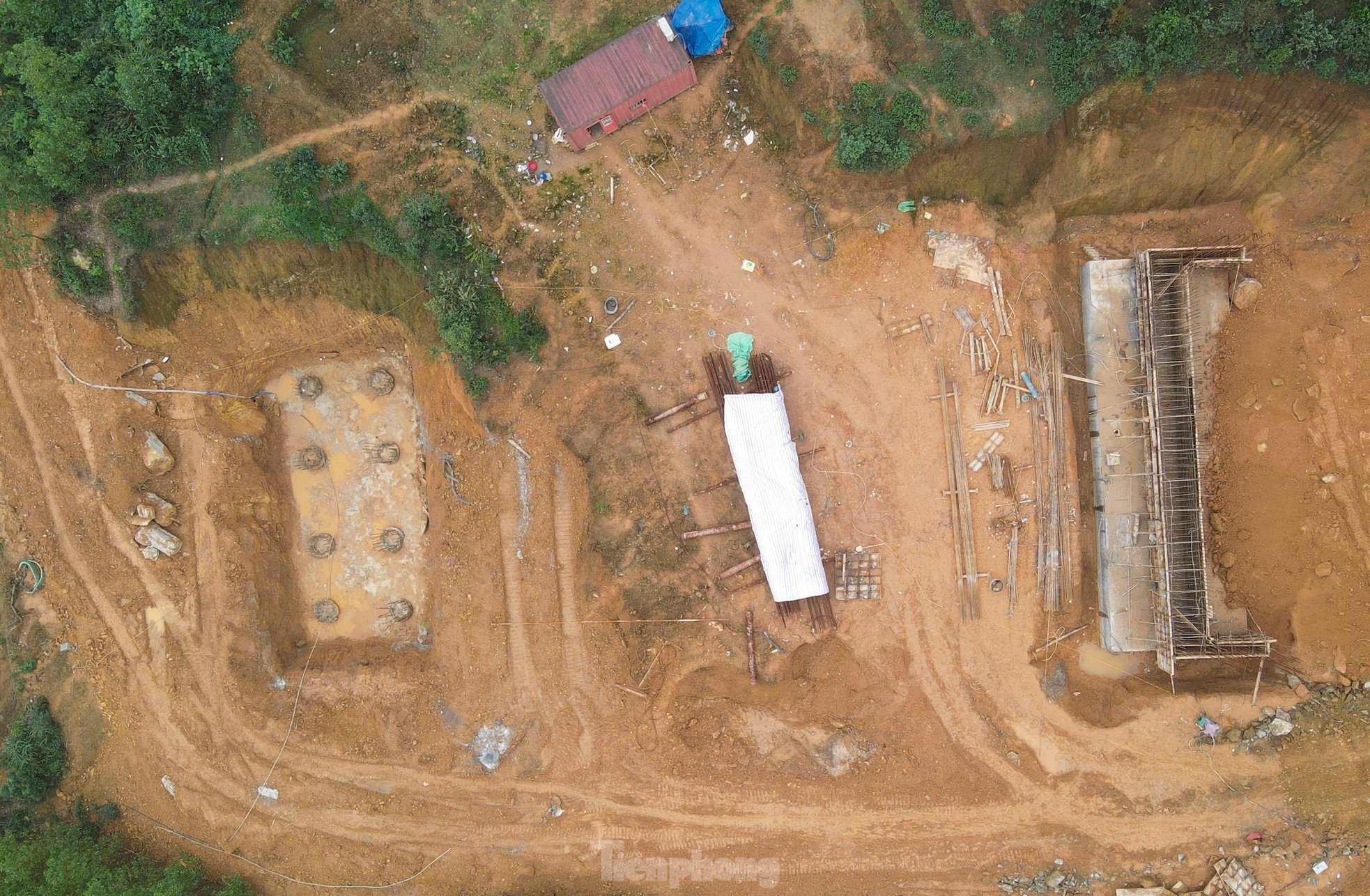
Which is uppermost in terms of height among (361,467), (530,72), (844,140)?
(530,72)

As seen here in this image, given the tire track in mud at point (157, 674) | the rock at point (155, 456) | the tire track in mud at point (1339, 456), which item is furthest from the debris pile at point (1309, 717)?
the rock at point (155, 456)

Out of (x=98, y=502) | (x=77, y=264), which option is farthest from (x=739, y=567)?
(x=77, y=264)

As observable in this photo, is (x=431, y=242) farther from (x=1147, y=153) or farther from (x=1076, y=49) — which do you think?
(x=1147, y=153)

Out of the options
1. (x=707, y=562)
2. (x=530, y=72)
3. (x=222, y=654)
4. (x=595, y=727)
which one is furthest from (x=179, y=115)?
(x=595, y=727)

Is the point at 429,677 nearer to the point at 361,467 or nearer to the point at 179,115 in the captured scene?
the point at 361,467

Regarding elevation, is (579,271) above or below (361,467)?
above

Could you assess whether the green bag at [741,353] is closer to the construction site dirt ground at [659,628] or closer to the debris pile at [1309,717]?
the construction site dirt ground at [659,628]
